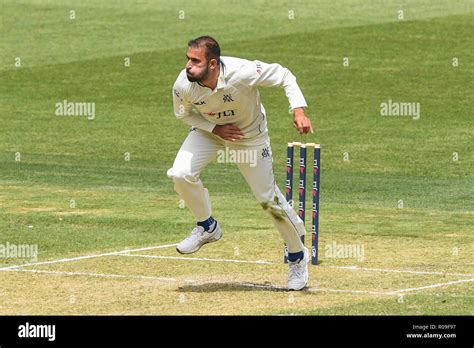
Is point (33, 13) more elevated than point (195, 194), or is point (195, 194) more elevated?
point (33, 13)

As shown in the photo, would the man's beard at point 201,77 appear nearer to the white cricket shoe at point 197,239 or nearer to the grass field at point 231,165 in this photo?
the white cricket shoe at point 197,239

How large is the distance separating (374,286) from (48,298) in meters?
3.55

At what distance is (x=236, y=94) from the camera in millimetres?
14125

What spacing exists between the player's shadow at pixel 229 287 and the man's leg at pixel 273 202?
28 centimetres

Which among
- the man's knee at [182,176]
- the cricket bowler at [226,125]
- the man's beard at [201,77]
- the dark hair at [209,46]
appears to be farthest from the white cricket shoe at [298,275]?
the dark hair at [209,46]

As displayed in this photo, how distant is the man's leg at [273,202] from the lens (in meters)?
14.5

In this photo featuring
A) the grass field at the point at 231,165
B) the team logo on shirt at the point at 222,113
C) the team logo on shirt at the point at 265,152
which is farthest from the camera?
the grass field at the point at 231,165

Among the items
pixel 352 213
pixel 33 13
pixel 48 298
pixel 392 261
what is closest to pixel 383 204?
pixel 352 213

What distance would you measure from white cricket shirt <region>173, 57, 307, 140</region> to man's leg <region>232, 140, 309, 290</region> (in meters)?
0.29

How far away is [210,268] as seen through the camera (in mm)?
16188

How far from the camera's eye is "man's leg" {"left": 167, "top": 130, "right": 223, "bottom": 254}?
14344mm

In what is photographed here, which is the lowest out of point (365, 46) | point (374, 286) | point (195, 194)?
point (374, 286)

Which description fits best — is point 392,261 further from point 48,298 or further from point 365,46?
point 365,46

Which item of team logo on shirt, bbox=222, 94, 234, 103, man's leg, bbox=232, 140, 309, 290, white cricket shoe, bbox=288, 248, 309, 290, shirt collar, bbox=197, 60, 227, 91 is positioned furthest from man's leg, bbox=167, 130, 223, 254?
white cricket shoe, bbox=288, 248, 309, 290
